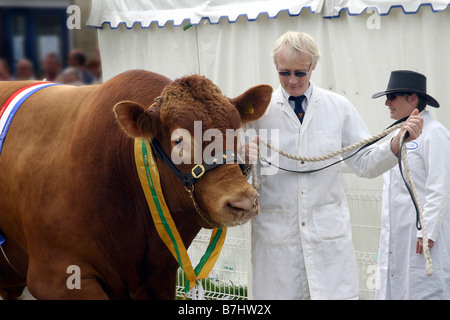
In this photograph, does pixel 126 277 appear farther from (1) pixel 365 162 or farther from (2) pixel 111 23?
(2) pixel 111 23

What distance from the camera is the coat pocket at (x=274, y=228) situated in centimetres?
313

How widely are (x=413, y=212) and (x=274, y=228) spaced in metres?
1.29

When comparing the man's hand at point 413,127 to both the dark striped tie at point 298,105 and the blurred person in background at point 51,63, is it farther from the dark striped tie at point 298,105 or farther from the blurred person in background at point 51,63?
the blurred person in background at point 51,63

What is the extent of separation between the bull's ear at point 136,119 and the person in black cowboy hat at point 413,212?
1.89m

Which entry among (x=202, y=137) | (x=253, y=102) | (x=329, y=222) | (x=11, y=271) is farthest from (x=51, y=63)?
(x=11, y=271)

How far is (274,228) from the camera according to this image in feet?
10.3

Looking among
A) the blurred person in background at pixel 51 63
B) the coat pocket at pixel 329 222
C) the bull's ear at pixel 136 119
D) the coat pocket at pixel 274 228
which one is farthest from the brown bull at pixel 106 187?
the blurred person in background at pixel 51 63

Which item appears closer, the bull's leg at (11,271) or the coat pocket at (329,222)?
the coat pocket at (329,222)

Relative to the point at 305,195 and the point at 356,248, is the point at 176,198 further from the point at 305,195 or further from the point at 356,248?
the point at 356,248

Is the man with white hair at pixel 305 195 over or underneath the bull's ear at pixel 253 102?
underneath

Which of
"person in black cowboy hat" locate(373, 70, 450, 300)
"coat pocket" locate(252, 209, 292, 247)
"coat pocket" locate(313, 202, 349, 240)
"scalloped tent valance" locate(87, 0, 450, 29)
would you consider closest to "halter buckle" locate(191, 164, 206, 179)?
"coat pocket" locate(252, 209, 292, 247)

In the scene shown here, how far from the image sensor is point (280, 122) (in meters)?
3.21
